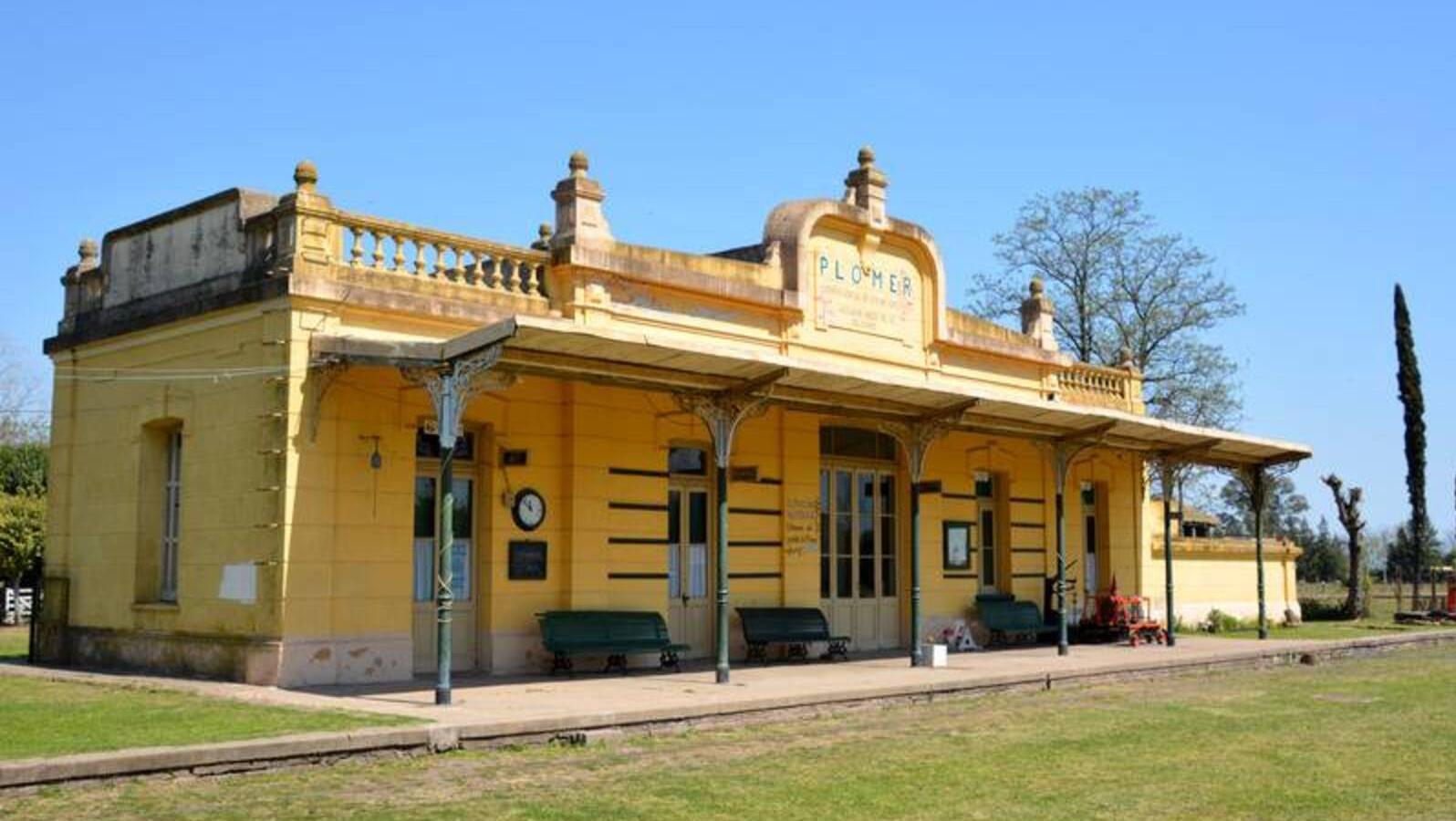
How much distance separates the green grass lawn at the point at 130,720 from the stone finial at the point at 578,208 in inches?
245

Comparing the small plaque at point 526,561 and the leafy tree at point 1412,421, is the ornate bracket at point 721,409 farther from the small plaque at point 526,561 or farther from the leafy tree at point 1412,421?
the leafy tree at point 1412,421

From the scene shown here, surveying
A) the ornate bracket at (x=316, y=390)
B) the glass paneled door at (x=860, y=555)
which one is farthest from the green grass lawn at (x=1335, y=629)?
the ornate bracket at (x=316, y=390)

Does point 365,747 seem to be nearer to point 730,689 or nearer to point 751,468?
point 730,689

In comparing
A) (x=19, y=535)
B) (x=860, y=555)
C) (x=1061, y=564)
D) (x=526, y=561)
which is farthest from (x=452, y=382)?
(x=19, y=535)

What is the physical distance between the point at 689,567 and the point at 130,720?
7941 mm

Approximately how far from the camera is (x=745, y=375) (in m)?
14.3

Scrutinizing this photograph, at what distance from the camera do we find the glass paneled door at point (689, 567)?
17062 mm

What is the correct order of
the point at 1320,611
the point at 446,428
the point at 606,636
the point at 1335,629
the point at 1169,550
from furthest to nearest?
the point at 1320,611
the point at 1335,629
the point at 1169,550
the point at 606,636
the point at 446,428

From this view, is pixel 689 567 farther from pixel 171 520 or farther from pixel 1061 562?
pixel 171 520

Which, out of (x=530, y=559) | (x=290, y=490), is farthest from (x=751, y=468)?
(x=290, y=490)

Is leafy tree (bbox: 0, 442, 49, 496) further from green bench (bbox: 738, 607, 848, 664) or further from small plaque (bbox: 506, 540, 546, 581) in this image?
green bench (bbox: 738, 607, 848, 664)

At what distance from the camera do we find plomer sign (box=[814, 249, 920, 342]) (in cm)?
1850

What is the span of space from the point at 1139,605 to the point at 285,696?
592 inches

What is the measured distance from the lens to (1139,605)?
2298 cm
